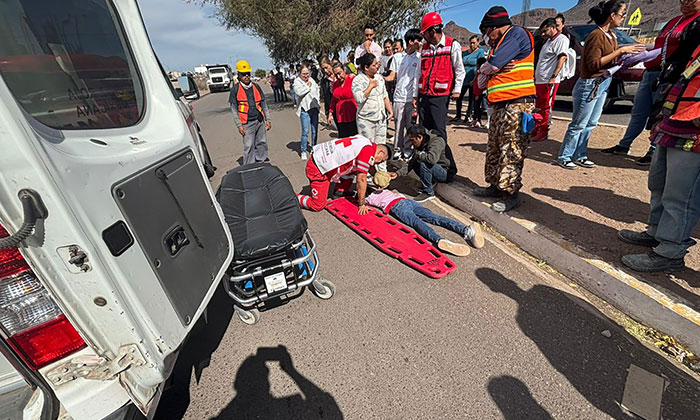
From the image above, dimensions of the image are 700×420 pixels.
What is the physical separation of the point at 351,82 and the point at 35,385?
4.56 meters

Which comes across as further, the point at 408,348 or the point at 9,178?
the point at 408,348

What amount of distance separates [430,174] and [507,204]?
3.37ft

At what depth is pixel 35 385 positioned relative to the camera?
105 centimetres

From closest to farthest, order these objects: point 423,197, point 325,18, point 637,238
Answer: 1. point 637,238
2. point 423,197
3. point 325,18

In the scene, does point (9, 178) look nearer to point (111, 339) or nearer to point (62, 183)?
point (62, 183)

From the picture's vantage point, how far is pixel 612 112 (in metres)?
7.81

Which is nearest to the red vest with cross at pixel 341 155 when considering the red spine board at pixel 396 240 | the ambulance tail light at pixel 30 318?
the red spine board at pixel 396 240

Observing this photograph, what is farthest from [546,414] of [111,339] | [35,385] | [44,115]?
[44,115]

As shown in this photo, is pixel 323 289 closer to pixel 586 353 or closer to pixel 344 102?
pixel 586 353

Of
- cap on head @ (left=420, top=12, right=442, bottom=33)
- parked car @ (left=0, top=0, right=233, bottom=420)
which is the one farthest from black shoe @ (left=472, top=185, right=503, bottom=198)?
parked car @ (left=0, top=0, right=233, bottom=420)

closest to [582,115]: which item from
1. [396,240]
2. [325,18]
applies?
[396,240]

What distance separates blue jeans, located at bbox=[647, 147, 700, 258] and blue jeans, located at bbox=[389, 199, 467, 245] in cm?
146

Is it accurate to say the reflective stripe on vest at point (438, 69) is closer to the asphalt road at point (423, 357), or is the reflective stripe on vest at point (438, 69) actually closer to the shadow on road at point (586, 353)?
the asphalt road at point (423, 357)

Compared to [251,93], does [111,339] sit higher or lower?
lower
